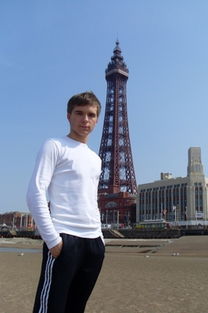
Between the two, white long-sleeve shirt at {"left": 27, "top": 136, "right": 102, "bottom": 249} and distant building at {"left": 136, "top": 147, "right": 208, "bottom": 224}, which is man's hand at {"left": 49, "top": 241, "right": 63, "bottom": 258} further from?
distant building at {"left": 136, "top": 147, "right": 208, "bottom": 224}

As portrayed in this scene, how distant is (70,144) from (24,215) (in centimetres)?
12595

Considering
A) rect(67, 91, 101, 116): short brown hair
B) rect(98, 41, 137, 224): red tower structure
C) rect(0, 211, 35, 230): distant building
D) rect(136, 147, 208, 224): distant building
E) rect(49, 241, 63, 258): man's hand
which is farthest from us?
rect(0, 211, 35, 230): distant building

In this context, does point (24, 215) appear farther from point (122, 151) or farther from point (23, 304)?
point (23, 304)

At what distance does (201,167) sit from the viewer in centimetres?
8469

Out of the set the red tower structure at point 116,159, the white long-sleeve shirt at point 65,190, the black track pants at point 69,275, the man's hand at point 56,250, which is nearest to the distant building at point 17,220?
the red tower structure at point 116,159

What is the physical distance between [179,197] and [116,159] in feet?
73.7

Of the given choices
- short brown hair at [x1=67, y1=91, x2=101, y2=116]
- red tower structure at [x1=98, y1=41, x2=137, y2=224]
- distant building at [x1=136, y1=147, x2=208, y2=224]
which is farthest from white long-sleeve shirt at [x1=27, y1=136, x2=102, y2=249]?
red tower structure at [x1=98, y1=41, x2=137, y2=224]

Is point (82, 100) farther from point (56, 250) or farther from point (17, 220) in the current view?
point (17, 220)

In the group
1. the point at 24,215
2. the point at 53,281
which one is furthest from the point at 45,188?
the point at 24,215

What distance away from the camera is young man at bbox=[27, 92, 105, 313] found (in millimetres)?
2254

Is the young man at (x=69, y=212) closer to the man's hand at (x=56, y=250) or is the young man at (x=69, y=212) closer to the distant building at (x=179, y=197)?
the man's hand at (x=56, y=250)

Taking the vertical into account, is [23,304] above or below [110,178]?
below

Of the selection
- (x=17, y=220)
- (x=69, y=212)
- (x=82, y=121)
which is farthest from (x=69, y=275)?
(x=17, y=220)

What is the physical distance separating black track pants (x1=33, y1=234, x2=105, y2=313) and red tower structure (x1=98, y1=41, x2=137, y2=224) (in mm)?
90834
